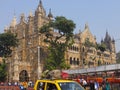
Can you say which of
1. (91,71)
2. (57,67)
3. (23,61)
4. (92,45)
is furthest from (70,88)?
(92,45)

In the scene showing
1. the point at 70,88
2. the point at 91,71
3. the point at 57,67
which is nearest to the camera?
the point at 70,88

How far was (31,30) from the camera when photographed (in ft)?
221

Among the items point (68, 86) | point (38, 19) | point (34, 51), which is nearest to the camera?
point (68, 86)

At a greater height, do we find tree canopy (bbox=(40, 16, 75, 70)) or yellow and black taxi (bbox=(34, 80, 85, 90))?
tree canopy (bbox=(40, 16, 75, 70))

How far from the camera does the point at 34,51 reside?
64.9m

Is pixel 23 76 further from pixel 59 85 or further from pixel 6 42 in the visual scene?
pixel 59 85

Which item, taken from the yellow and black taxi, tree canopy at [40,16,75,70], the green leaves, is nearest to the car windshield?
the yellow and black taxi

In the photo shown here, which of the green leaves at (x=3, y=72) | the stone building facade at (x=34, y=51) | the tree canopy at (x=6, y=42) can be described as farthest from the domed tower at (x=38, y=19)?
the green leaves at (x=3, y=72)

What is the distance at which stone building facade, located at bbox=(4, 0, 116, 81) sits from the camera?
61781 millimetres

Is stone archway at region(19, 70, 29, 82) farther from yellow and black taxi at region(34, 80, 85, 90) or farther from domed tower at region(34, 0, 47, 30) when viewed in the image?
yellow and black taxi at region(34, 80, 85, 90)

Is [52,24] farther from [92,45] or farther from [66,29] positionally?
[92,45]

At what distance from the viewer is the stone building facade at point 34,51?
6178cm

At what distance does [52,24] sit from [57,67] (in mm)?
8408

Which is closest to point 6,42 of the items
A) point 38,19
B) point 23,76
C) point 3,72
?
point 3,72
